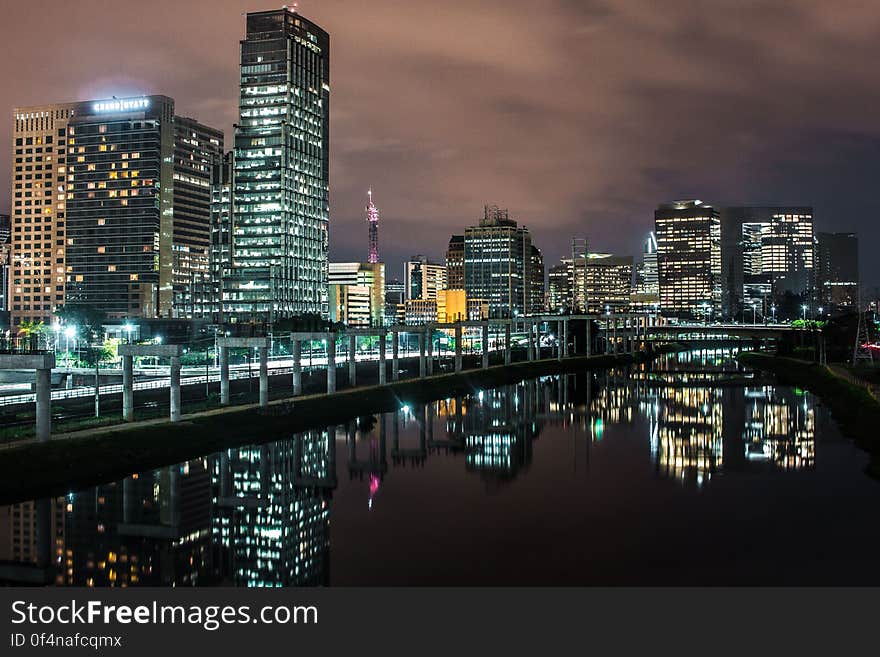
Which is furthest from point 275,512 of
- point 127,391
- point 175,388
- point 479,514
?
point 127,391

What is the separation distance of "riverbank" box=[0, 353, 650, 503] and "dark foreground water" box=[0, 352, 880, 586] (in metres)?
1.33

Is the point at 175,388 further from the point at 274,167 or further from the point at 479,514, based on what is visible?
the point at 274,167

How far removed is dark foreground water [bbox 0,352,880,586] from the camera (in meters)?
29.3

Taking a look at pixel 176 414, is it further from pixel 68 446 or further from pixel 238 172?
pixel 238 172

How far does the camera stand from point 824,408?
78312 mm

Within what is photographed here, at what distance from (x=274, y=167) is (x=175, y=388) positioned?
144275mm

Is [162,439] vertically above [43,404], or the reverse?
[43,404]

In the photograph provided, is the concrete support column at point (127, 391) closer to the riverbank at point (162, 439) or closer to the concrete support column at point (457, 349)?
the riverbank at point (162, 439)

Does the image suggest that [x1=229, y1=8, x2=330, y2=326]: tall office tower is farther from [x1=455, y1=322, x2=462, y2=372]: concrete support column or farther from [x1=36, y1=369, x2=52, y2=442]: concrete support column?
[x1=36, y1=369, x2=52, y2=442]: concrete support column

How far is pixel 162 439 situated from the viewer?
156ft

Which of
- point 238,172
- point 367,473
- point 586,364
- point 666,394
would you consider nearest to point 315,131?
point 238,172

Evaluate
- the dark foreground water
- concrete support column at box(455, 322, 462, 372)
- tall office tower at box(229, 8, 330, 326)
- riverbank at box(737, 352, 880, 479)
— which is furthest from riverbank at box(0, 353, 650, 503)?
tall office tower at box(229, 8, 330, 326)
